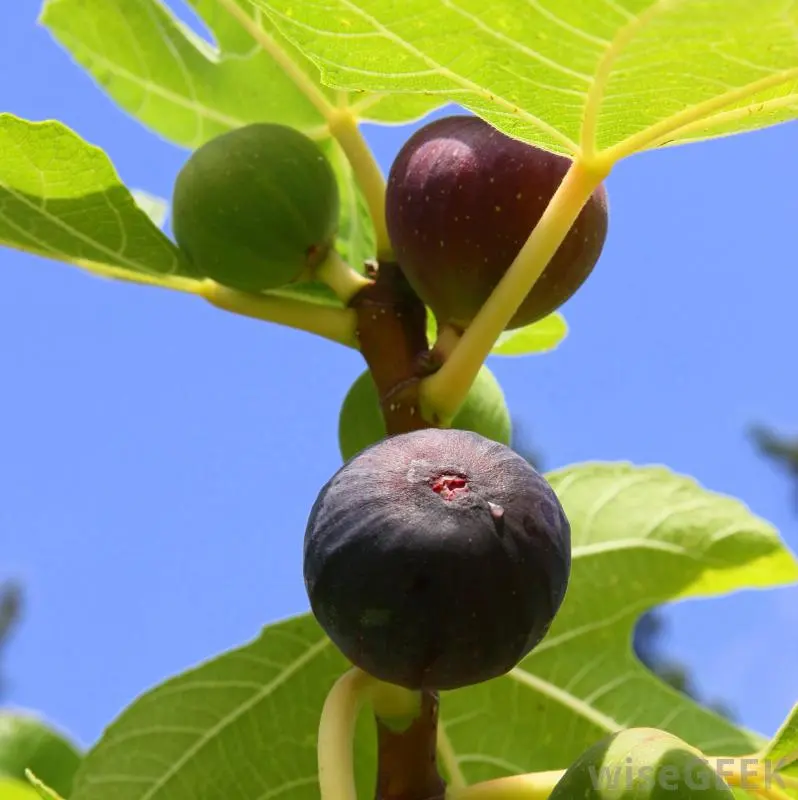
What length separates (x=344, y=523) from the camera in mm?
829

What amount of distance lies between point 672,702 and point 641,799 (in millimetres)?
562

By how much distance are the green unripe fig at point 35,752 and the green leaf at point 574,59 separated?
2.81ft

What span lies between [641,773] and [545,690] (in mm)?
480

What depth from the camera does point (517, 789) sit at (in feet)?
3.08

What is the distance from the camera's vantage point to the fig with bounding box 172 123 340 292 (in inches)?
45.9

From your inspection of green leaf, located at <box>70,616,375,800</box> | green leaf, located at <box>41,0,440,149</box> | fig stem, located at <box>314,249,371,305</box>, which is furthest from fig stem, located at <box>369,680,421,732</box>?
green leaf, located at <box>41,0,440,149</box>

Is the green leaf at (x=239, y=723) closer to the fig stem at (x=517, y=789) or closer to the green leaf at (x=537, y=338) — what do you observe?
the fig stem at (x=517, y=789)

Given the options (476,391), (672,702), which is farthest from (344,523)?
(672,702)

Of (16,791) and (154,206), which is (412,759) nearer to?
(16,791)

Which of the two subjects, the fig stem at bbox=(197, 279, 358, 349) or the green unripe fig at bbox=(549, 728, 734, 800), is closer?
the green unripe fig at bbox=(549, 728, 734, 800)

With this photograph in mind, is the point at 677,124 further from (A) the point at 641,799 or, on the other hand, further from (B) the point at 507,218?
(A) the point at 641,799

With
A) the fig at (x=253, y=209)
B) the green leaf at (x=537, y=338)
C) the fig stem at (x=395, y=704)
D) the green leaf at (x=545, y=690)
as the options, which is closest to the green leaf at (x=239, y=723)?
the green leaf at (x=545, y=690)

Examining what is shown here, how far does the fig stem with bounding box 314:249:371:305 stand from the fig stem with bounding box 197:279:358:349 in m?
0.02

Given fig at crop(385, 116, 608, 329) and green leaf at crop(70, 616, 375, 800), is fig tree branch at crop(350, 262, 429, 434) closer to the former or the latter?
fig at crop(385, 116, 608, 329)
